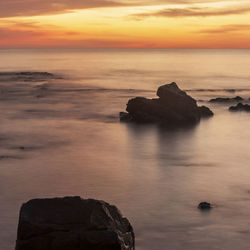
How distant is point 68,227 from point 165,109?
46082 mm

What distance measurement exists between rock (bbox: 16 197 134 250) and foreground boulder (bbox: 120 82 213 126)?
4427 cm

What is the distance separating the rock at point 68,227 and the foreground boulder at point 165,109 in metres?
44.3

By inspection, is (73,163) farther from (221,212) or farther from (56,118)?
(56,118)

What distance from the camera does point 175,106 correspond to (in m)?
61.3

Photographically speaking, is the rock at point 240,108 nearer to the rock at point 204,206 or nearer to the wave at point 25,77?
the rock at point 204,206

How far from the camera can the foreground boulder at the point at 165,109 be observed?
60406mm

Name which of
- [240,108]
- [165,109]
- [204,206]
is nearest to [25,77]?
[240,108]

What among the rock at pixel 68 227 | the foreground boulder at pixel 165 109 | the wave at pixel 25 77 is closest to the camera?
the rock at pixel 68 227

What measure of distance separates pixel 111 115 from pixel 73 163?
28.1 meters

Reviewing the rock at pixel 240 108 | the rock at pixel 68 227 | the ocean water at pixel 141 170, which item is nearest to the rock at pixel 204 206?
the ocean water at pixel 141 170

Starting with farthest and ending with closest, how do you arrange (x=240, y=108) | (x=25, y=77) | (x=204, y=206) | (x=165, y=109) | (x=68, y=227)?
(x=25, y=77), (x=240, y=108), (x=165, y=109), (x=204, y=206), (x=68, y=227)

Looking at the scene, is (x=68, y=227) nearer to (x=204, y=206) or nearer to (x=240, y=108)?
(x=204, y=206)

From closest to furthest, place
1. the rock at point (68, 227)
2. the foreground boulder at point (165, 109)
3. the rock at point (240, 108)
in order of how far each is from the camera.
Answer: the rock at point (68, 227)
the foreground boulder at point (165, 109)
the rock at point (240, 108)

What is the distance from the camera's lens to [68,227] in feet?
50.5
